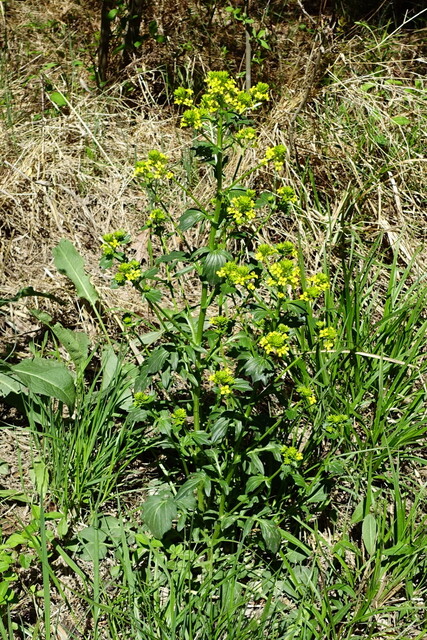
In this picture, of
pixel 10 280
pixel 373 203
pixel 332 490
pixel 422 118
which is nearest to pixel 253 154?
pixel 373 203

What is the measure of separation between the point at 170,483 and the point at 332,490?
58 centimetres

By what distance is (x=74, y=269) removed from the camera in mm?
2713

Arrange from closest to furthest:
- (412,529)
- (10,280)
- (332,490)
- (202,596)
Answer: (202,596) < (412,529) < (332,490) < (10,280)

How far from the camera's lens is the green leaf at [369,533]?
2.05 m

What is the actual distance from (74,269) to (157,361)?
3.05ft

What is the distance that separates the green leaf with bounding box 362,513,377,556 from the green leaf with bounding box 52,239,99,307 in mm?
1323

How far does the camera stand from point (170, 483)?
217 centimetres

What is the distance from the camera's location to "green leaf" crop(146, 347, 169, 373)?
193 cm

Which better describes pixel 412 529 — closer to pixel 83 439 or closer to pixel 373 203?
pixel 83 439

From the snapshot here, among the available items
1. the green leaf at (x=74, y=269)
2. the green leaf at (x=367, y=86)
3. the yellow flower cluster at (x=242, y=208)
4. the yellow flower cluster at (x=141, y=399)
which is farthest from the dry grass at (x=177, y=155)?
the yellow flower cluster at (x=242, y=208)

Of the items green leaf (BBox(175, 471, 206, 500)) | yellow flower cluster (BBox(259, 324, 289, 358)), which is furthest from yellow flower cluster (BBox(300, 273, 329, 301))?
green leaf (BBox(175, 471, 206, 500))

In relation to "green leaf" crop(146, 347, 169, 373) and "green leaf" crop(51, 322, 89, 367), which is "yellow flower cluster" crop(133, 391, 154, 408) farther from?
"green leaf" crop(51, 322, 89, 367)

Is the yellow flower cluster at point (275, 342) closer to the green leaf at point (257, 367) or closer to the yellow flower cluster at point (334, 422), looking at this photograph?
the green leaf at point (257, 367)

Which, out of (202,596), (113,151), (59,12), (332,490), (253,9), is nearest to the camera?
(202,596)
